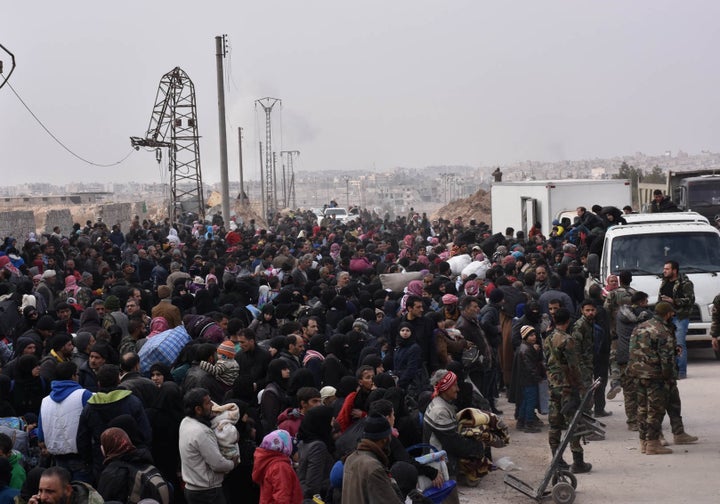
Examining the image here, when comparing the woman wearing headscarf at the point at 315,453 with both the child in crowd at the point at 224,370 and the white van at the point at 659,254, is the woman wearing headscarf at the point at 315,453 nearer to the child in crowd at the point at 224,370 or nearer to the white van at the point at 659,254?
the child in crowd at the point at 224,370

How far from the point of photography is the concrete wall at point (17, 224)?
30031 mm

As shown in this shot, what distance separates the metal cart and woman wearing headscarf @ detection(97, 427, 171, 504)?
3.64m

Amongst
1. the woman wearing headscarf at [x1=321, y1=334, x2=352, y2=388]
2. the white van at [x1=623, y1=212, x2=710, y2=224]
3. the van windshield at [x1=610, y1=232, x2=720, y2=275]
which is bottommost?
the woman wearing headscarf at [x1=321, y1=334, x2=352, y2=388]

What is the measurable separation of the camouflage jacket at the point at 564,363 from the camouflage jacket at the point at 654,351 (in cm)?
81

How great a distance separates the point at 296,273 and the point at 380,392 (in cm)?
865

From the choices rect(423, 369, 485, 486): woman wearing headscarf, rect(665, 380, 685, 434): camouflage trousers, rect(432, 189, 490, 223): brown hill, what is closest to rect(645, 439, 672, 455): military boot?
rect(665, 380, 685, 434): camouflage trousers

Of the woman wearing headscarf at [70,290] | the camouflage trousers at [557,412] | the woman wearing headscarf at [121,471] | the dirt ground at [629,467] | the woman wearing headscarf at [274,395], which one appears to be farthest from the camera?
the woman wearing headscarf at [70,290]

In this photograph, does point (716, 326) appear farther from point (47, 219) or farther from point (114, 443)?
point (47, 219)

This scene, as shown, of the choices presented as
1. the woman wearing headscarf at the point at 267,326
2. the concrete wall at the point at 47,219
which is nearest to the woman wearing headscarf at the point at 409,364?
the woman wearing headscarf at the point at 267,326

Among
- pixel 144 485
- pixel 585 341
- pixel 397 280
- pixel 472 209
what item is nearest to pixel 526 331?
pixel 585 341

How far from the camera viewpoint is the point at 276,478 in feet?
22.2

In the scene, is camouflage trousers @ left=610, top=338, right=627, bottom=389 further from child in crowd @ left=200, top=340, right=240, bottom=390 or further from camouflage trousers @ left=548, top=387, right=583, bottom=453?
child in crowd @ left=200, top=340, right=240, bottom=390

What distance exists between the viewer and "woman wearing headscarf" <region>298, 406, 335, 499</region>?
721 centimetres

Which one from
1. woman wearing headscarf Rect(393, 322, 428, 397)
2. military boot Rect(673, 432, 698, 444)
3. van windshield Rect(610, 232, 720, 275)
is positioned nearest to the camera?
woman wearing headscarf Rect(393, 322, 428, 397)
